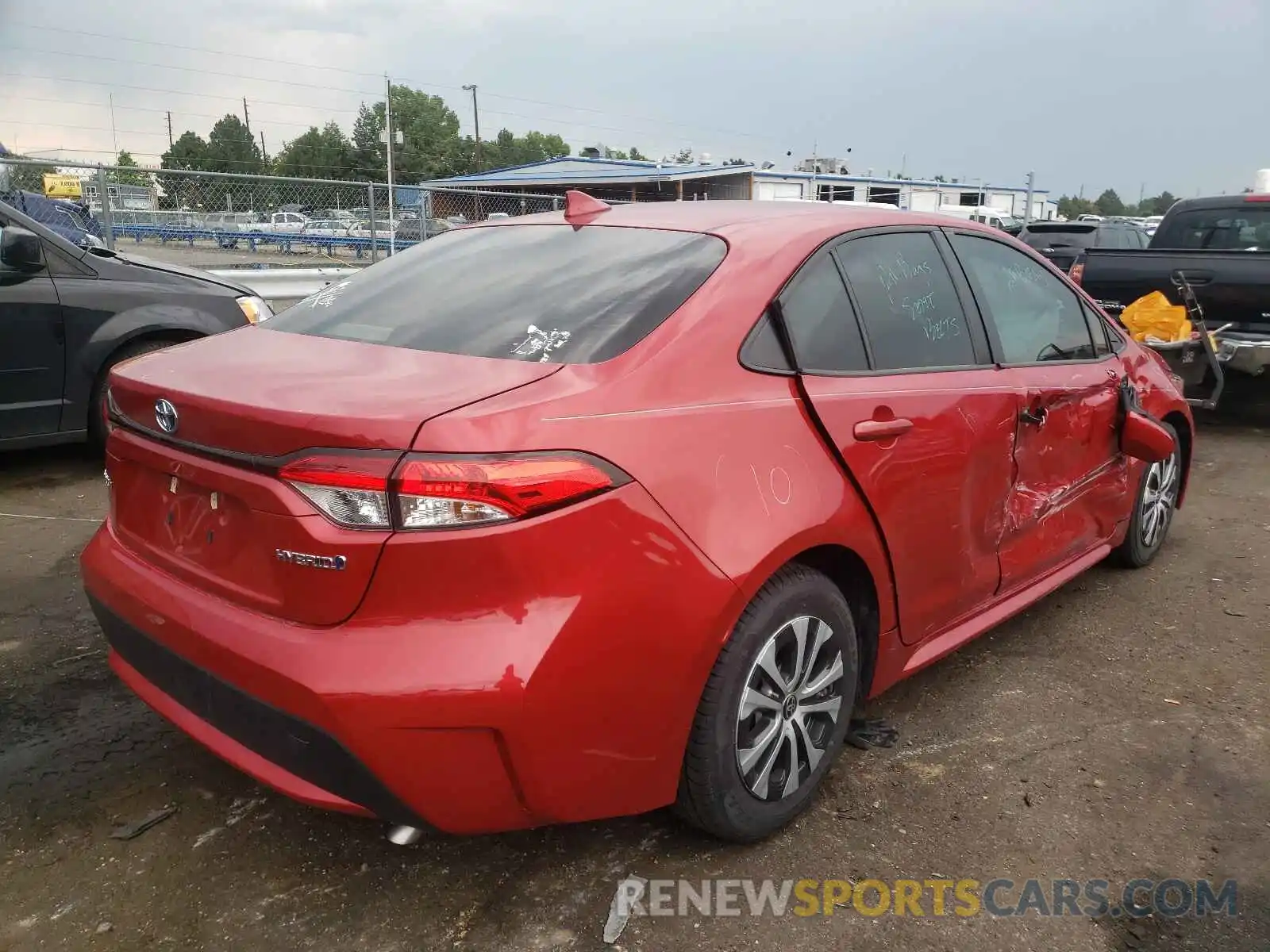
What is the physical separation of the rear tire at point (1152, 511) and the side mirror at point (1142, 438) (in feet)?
1.26

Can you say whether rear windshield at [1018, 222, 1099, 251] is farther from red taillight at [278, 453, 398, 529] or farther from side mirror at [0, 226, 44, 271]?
red taillight at [278, 453, 398, 529]

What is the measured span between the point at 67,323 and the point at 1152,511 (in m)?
5.80

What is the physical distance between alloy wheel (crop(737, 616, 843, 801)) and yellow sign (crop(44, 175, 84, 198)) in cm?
908

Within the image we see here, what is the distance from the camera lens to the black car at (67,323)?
5.37 m

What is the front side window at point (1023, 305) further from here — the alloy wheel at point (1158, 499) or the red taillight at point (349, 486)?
the red taillight at point (349, 486)

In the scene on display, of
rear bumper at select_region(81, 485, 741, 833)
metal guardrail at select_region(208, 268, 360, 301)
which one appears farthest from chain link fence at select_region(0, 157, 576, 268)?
rear bumper at select_region(81, 485, 741, 833)

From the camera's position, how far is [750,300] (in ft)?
8.07

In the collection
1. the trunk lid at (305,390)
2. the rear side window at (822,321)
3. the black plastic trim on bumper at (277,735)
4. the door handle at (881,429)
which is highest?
the rear side window at (822,321)

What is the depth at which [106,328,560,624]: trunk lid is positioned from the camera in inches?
75.9

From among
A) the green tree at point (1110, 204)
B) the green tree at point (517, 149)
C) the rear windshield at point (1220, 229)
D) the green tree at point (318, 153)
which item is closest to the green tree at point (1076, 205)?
the green tree at point (1110, 204)

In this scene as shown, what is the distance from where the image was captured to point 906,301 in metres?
2.96

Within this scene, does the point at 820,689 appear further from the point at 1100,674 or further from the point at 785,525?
the point at 1100,674

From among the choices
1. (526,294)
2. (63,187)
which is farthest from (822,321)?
(63,187)

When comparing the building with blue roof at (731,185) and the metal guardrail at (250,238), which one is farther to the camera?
the building with blue roof at (731,185)
